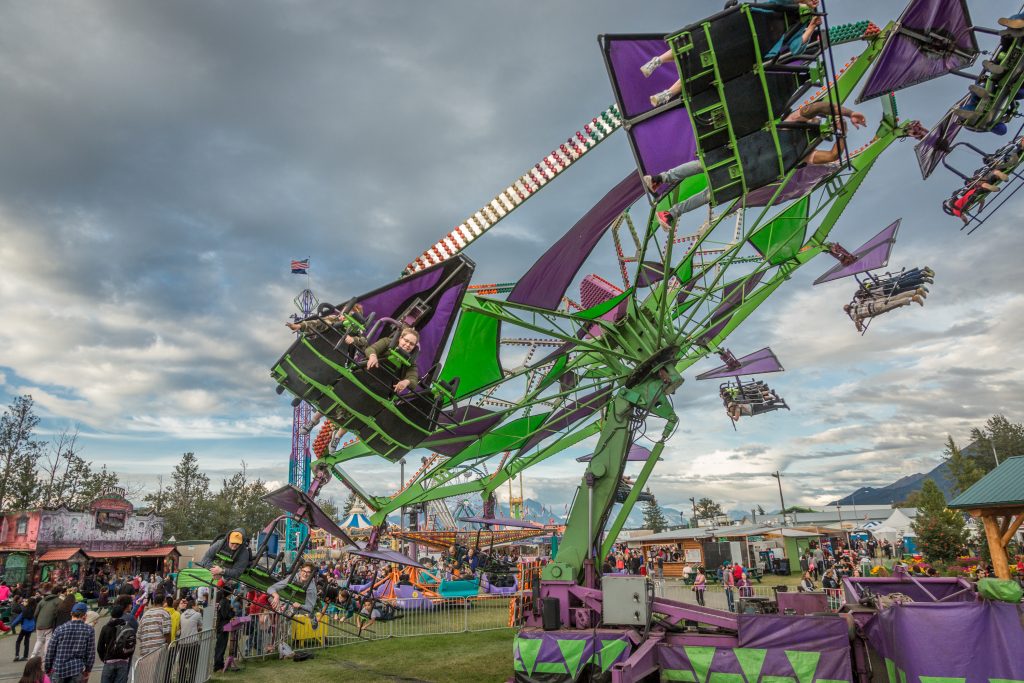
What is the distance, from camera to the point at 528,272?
10.6 m

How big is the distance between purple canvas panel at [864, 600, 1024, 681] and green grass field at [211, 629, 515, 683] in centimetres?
650

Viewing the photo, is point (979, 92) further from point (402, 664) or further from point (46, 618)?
point (46, 618)

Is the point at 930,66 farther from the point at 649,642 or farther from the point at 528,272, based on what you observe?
the point at 649,642

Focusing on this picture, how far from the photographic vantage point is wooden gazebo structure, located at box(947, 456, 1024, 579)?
42.5 ft

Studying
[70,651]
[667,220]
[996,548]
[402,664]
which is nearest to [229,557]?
[70,651]

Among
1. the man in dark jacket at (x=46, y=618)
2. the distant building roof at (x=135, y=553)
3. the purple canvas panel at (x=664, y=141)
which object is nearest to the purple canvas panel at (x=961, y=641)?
the purple canvas panel at (x=664, y=141)

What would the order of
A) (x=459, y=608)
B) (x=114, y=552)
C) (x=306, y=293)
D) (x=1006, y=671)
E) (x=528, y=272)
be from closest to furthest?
(x=1006, y=671) → (x=528, y=272) → (x=459, y=608) → (x=114, y=552) → (x=306, y=293)

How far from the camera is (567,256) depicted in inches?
420

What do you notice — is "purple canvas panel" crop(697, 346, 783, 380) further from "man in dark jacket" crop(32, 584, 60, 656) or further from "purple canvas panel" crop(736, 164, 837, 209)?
"man in dark jacket" crop(32, 584, 60, 656)

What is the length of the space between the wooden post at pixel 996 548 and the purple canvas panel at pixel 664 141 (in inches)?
485

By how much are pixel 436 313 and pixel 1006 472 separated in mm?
14386

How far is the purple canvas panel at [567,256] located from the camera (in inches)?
403

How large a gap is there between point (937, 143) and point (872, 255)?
3.16 meters

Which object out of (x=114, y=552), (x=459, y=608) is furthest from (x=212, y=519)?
(x=459, y=608)
